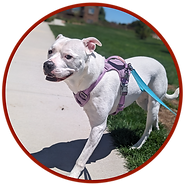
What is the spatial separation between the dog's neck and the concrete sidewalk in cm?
123

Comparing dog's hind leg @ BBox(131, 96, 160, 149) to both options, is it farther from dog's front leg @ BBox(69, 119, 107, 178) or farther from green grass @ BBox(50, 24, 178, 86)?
green grass @ BBox(50, 24, 178, 86)

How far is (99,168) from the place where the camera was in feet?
10.7

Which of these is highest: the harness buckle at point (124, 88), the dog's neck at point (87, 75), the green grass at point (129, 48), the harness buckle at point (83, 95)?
the green grass at point (129, 48)

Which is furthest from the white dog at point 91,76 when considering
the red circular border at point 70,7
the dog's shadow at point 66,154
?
the dog's shadow at point 66,154

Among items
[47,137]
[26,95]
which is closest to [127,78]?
[47,137]

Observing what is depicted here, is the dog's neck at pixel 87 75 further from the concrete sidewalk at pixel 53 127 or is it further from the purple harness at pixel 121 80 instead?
the concrete sidewalk at pixel 53 127

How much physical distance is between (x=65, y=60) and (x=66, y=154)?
5.57 ft

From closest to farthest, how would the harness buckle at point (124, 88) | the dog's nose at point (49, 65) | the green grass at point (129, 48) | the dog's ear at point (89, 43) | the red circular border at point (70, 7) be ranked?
the dog's nose at point (49, 65)
the dog's ear at point (89, 43)
the red circular border at point (70, 7)
the harness buckle at point (124, 88)
the green grass at point (129, 48)

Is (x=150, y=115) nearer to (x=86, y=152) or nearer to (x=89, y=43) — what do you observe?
(x=86, y=152)

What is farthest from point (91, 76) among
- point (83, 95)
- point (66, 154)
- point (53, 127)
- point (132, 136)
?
point (132, 136)

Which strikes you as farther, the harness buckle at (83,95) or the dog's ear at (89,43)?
the harness buckle at (83,95)

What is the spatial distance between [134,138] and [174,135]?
1.07 m

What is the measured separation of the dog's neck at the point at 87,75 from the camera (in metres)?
2.59

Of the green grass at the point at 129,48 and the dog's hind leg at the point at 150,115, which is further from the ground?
the green grass at the point at 129,48
